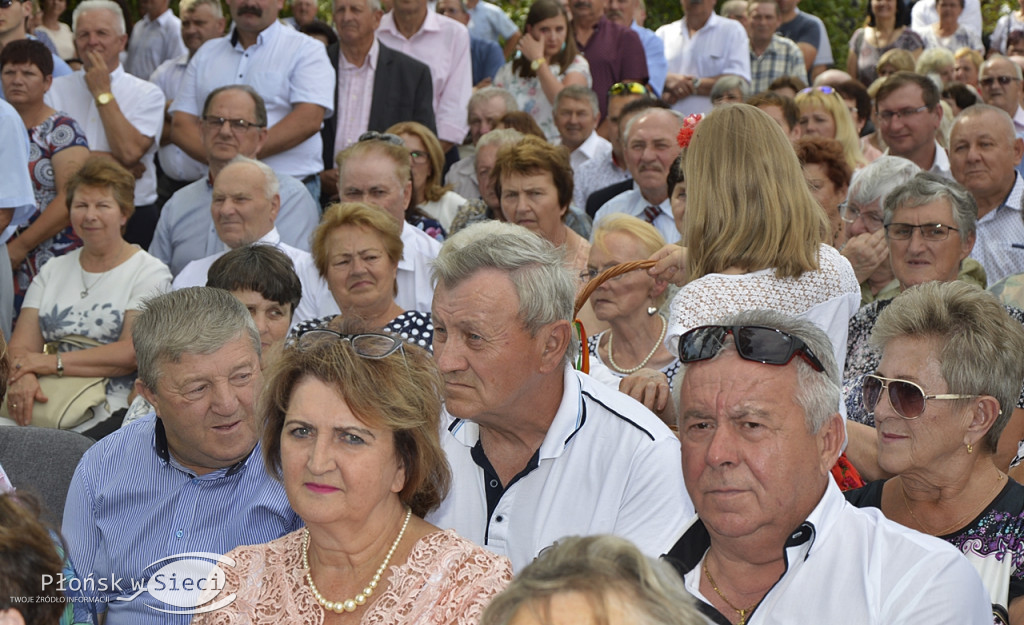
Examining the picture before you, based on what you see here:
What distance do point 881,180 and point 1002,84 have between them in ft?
14.2

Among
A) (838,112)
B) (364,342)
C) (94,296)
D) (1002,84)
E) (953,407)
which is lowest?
(94,296)

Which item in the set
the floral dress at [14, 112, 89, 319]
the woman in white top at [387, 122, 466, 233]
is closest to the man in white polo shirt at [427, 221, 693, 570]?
the woman in white top at [387, 122, 466, 233]

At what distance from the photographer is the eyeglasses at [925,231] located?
441cm

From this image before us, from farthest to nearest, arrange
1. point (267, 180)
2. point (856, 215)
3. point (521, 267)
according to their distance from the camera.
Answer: point (267, 180) < point (856, 215) < point (521, 267)

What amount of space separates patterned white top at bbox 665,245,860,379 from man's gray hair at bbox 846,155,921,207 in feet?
5.53

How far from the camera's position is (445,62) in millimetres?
8711

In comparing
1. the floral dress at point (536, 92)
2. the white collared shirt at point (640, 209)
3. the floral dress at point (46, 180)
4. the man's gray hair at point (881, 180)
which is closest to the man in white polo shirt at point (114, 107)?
the floral dress at point (46, 180)

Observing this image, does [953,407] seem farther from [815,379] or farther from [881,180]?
[881,180]

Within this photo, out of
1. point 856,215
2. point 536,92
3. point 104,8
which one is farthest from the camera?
point 536,92

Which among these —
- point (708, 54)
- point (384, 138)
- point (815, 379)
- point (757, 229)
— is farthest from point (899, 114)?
point (815, 379)

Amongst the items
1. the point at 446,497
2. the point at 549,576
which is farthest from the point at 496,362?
the point at 549,576

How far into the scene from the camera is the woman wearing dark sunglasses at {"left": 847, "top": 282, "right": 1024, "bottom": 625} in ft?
9.74

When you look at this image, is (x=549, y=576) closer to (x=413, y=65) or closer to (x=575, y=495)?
(x=575, y=495)

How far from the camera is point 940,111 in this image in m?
6.84
